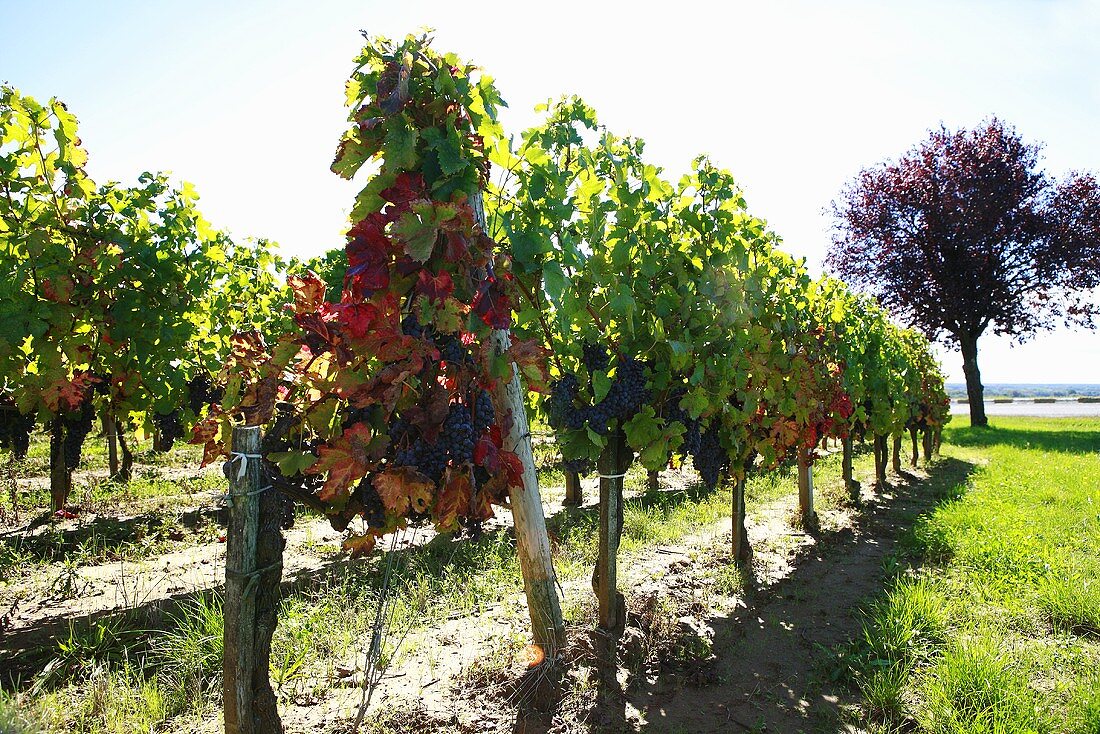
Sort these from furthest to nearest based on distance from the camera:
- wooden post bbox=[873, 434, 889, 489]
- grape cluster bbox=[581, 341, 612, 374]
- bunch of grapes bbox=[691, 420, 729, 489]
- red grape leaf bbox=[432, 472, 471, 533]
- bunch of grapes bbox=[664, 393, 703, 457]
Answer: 1. wooden post bbox=[873, 434, 889, 489]
2. bunch of grapes bbox=[691, 420, 729, 489]
3. bunch of grapes bbox=[664, 393, 703, 457]
4. grape cluster bbox=[581, 341, 612, 374]
5. red grape leaf bbox=[432, 472, 471, 533]

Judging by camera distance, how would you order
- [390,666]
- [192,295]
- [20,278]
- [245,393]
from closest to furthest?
1. [245,393]
2. [390,666]
3. [20,278]
4. [192,295]

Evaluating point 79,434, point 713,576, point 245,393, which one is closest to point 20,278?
point 79,434

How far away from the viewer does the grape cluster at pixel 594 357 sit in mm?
3781

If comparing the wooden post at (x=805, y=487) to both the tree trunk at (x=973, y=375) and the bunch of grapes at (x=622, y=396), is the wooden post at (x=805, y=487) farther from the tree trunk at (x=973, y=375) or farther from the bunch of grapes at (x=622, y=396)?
the tree trunk at (x=973, y=375)

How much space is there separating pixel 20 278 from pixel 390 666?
3615mm

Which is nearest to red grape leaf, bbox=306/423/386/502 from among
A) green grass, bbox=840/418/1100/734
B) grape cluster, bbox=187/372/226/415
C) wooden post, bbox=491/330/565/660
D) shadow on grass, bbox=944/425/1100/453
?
wooden post, bbox=491/330/565/660

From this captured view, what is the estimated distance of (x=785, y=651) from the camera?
3.76m

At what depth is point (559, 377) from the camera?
12.8 ft

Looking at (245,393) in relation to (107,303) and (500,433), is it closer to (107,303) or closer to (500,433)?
(500,433)

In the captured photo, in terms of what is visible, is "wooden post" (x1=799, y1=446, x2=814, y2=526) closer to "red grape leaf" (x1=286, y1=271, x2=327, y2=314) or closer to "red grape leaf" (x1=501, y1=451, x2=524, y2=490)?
"red grape leaf" (x1=501, y1=451, x2=524, y2=490)

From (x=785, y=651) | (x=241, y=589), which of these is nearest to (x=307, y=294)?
(x=241, y=589)

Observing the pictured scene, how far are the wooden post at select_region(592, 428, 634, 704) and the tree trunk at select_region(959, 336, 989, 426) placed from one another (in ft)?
70.0

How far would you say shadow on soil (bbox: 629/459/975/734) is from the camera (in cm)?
302

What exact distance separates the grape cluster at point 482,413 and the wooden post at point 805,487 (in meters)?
4.37
